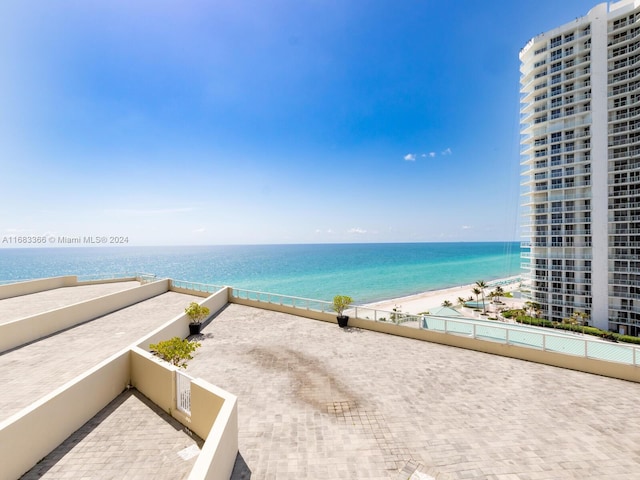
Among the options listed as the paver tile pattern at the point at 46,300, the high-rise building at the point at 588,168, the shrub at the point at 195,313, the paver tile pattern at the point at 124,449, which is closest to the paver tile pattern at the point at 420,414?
the paver tile pattern at the point at 124,449

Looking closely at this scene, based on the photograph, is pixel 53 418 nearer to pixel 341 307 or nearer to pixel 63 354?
pixel 63 354

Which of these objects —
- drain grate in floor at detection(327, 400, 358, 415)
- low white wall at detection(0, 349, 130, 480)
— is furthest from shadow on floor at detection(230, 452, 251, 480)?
low white wall at detection(0, 349, 130, 480)

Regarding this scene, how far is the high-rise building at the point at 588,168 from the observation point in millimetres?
33719

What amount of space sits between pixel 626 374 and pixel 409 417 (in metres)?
7.87

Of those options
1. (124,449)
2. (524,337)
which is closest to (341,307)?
(524,337)

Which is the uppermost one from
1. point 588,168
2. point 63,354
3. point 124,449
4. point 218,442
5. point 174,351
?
point 588,168

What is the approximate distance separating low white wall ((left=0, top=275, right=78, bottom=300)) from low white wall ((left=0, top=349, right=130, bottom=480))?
71.7 feet

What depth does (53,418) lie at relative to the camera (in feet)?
21.2

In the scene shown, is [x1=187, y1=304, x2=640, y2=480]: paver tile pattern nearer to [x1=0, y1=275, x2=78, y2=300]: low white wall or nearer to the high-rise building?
[x1=0, y1=275, x2=78, y2=300]: low white wall

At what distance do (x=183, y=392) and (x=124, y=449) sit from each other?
155cm

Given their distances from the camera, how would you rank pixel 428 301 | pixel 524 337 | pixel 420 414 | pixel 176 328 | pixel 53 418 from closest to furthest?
pixel 53 418 < pixel 420 414 < pixel 524 337 < pixel 176 328 < pixel 428 301

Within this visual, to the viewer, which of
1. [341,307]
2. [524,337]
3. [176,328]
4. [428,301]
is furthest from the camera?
[428,301]

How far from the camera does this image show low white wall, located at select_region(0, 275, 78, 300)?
21.7 metres

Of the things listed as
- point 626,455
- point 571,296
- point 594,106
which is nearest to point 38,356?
point 626,455
